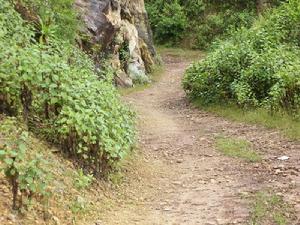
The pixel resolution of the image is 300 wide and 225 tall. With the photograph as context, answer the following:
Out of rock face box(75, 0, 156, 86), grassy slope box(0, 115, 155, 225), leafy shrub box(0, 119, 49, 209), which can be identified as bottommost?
grassy slope box(0, 115, 155, 225)

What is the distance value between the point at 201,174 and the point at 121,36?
11348 millimetres

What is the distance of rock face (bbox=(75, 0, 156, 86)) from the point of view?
14.8 meters

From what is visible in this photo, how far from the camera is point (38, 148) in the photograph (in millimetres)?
5820

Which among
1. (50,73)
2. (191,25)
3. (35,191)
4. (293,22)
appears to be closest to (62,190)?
(35,191)

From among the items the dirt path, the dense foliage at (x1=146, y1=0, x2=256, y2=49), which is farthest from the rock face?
the dense foliage at (x1=146, y1=0, x2=256, y2=49)

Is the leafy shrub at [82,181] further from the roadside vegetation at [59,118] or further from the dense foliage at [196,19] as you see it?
the dense foliage at [196,19]

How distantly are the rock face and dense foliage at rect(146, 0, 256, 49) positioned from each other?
5576 mm

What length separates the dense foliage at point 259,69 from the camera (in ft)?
32.8

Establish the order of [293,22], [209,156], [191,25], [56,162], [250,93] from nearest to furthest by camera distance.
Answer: [56,162] < [209,156] < [250,93] < [293,22] < [191,25]

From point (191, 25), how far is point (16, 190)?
24.6m

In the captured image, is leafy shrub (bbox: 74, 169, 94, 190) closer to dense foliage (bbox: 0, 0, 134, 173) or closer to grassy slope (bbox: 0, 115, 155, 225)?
grassy slope (bbox: 0, 115, 155, 225)

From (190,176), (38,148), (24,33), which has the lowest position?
(190,176)

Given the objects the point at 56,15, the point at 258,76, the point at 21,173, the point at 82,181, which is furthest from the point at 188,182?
Answer: the point at 56,15

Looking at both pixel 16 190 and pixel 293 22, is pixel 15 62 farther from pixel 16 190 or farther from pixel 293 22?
pixel 293 22
